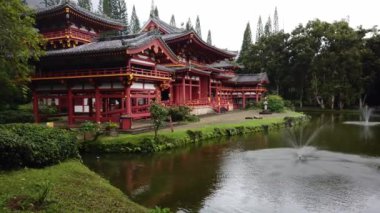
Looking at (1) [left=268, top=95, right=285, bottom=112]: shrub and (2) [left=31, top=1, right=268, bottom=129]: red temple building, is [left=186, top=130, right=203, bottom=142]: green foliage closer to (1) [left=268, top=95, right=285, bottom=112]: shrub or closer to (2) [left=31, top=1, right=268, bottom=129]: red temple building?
(2) [left=31, top=1, right=268, bottom=129]: red temple building

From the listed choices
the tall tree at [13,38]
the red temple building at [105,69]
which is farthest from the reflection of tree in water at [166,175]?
the tall tree at [13,38]

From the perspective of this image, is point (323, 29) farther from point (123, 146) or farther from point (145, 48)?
point (123, 146)

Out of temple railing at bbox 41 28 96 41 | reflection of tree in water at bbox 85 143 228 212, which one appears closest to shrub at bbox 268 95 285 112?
temple railing at bbox 41 28 96 41

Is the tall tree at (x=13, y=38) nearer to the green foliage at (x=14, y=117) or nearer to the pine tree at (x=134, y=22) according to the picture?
the green foliage at (x=14, y=117)

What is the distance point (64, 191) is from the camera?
10320 millimetres

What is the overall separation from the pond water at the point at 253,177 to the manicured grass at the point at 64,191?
1.87 metres

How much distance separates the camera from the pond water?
12320mm

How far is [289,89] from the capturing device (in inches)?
3132

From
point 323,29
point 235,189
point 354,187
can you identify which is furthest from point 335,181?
point 323,29

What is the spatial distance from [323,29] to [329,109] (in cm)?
1557

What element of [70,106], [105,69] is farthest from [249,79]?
[70,106]

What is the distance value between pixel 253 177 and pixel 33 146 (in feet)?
30.5

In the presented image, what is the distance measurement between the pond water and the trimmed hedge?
2.60 m

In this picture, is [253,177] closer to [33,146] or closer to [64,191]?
[64,191]
